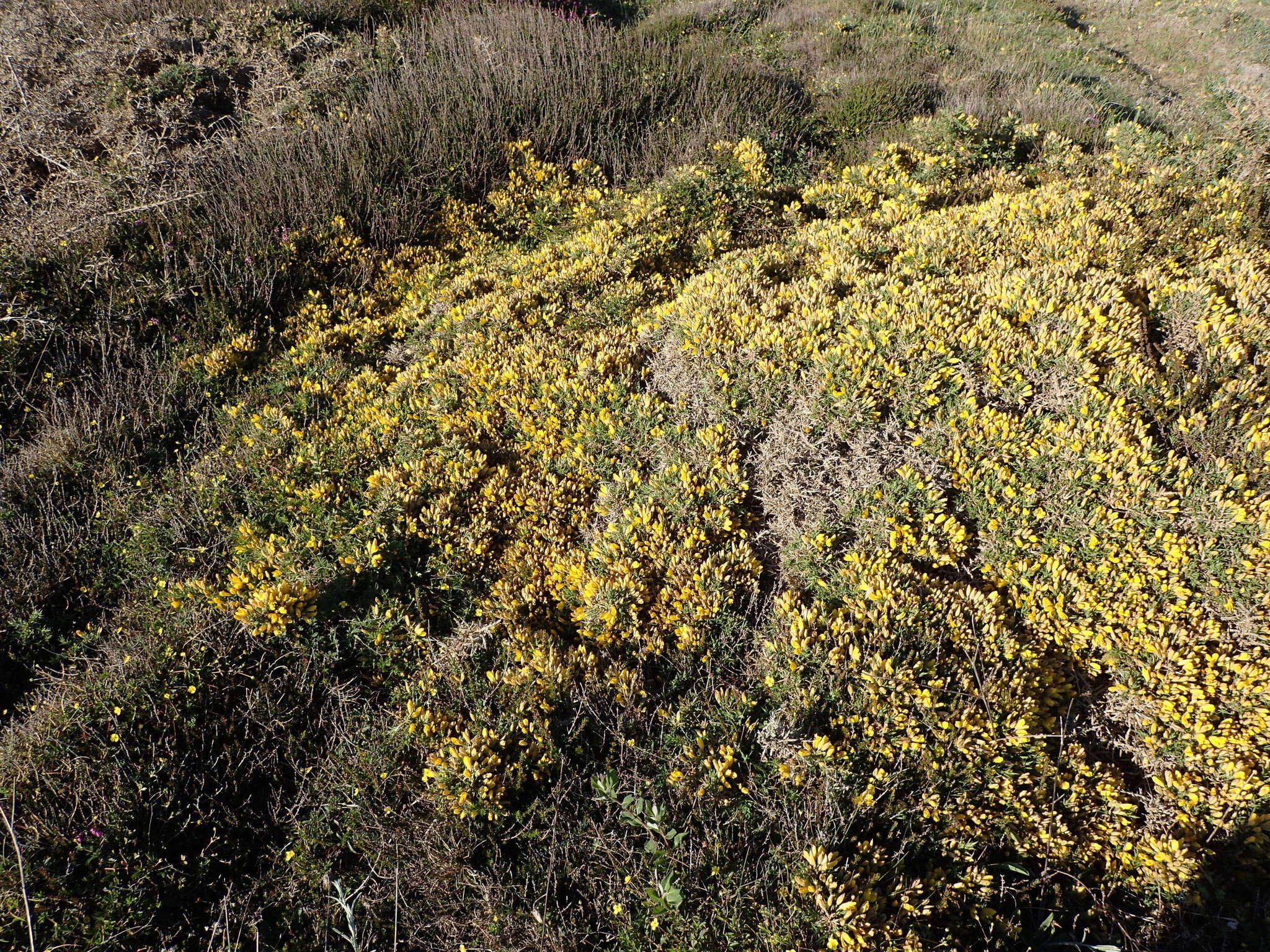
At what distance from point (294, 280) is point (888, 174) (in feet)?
19.7

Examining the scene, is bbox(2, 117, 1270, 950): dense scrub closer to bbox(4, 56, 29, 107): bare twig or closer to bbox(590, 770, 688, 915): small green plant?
bbox(590, 770, 688, 915): small green plant

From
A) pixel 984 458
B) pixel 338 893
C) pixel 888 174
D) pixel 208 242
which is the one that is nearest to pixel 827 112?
pixel 888 174

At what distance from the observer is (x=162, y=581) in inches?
149

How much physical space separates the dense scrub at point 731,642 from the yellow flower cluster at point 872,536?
0.07ft

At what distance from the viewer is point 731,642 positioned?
3344 mm

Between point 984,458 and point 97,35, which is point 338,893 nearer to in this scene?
point 984,458

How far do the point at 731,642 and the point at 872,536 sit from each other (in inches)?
37.4

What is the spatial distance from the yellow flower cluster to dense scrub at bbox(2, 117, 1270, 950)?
0.07 ft

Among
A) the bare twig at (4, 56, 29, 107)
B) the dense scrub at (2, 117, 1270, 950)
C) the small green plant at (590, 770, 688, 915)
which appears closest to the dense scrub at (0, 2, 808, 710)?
the bare twig at (4, 56, 29, 107)

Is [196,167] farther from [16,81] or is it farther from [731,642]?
[731,642]

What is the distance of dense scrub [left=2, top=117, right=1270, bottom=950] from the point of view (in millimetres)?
2578

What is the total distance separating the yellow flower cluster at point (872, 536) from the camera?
269cm

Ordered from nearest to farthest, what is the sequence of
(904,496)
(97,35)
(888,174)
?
(904,496) < (888,174) < (97,35)

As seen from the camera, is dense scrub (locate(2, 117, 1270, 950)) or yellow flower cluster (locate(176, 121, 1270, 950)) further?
yellow flower cluster (locate(176, 121, 1270, 950))
